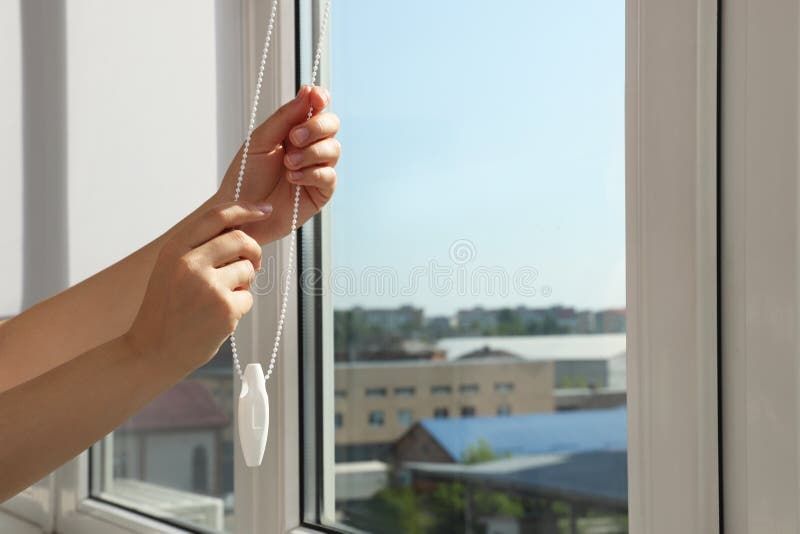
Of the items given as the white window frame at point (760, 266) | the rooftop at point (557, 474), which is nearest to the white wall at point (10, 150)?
the rooftop at point (557, 474)

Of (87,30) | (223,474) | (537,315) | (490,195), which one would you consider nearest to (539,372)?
(537,315)

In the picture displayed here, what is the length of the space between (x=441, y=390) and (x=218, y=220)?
1.48 ft

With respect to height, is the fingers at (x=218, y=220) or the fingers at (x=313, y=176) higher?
the fingers at (x=313, y=176)

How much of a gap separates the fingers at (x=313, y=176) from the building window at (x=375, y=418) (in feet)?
1.30

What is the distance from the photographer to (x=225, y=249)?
59cm

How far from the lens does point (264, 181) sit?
0.77 metres

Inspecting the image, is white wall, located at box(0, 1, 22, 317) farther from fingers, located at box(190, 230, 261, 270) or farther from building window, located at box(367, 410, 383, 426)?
fingers, located at box(190, 230, 261, 270)

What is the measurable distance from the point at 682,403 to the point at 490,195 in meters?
0.33

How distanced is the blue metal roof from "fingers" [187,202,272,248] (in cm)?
34

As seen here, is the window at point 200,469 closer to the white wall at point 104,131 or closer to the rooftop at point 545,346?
the white wall at point 104,131

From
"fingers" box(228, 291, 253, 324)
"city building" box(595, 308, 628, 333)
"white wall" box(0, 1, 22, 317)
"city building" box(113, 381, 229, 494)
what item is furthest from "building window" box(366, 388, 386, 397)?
"white wall" box(0, 1, 22, 317)

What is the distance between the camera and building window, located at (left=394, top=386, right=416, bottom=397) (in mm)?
1026

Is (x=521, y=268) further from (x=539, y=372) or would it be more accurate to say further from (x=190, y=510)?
(x=190, y=510)

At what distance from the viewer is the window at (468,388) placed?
937 millimetres
